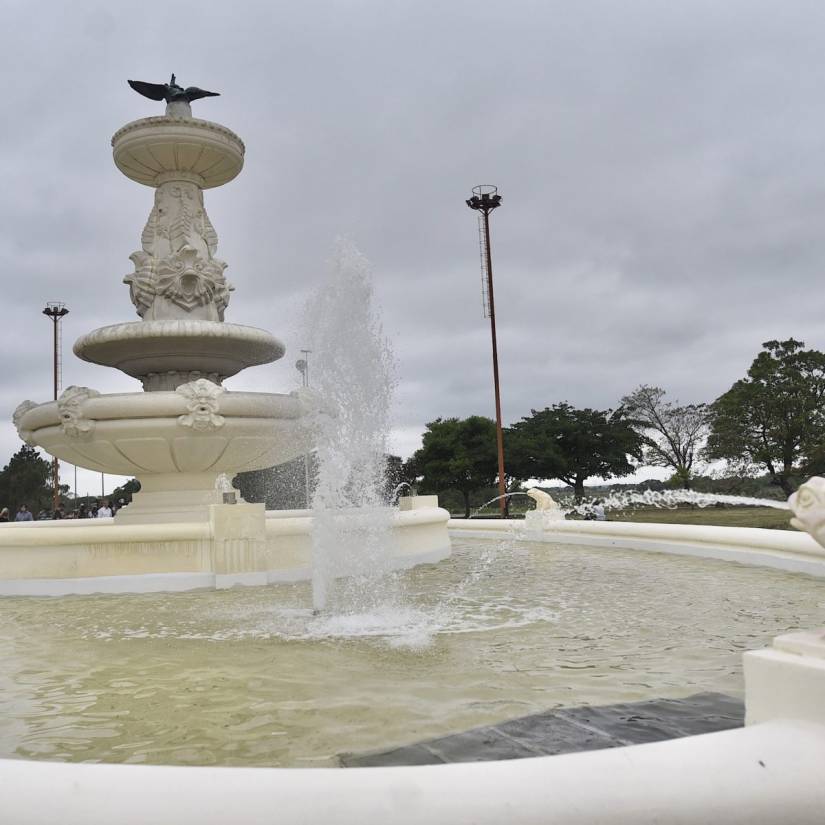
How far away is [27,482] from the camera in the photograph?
6059 cm

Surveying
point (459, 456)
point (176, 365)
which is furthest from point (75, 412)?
point (459, 456)

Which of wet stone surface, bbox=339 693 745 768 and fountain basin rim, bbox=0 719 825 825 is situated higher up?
fountain basin rim, bbox=0 719 825 825

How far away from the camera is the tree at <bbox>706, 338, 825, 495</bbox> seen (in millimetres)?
37844

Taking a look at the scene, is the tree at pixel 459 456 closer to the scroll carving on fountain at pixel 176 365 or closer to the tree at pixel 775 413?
the tree at pixel 775 413

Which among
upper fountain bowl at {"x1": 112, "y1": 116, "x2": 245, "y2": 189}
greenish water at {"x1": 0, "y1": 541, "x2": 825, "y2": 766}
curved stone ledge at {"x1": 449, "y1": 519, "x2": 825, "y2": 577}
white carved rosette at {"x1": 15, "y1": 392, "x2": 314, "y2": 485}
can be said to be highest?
upper fountain bowl at {"x1": 112, "y1": 116, "x2": 245, "y2": 189}

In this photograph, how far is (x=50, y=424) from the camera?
11.0 meters

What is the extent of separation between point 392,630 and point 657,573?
14.2 feet

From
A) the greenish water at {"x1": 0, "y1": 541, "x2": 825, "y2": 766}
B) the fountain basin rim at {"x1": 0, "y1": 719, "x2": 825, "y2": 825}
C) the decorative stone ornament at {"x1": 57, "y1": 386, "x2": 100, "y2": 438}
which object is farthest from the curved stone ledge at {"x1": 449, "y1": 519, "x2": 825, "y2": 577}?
the decorative stone ornament at {"x1": 57, "y1": 386, "x2": 100, "y2": 438}

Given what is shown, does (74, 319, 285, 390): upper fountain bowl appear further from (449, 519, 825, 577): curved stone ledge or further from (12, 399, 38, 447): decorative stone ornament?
(449, 519, 825, 577): curved stone ledge

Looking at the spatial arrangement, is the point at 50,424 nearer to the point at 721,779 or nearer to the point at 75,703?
the point at 75,703

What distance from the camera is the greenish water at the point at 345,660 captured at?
11.7ft

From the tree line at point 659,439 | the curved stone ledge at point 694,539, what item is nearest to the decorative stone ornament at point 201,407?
the curved stone ledge at point 694,539

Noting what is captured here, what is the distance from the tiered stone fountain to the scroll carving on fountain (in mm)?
21

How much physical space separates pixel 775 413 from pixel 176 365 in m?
33.3
